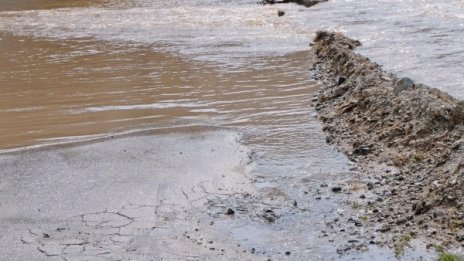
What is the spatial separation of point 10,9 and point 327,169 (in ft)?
68.8

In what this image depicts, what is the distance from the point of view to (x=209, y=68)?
→ 40.3 ft

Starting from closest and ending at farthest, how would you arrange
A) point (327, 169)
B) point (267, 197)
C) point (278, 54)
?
point (267, 197) → point (327, 169) → point (278, 54)

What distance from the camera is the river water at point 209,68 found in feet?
27.9

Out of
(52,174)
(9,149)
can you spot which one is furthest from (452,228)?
(9,149)

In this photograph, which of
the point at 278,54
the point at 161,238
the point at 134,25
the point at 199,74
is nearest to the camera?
the point at 161,238

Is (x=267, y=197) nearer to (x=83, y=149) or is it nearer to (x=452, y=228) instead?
(x=452, y=228)

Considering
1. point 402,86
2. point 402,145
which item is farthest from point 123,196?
point 402,86

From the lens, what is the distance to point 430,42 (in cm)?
1347

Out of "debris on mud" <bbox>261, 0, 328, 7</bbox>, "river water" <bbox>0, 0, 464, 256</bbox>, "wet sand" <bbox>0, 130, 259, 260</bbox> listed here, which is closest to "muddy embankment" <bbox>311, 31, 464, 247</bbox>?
"river water" <bbox>0, 0, 464, 256</bbox>

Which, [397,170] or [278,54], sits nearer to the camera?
[397,170]

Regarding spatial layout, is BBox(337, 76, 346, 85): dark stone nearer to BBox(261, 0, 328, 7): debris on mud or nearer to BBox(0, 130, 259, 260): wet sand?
BBox(0, 130, 259, 260): wet sand

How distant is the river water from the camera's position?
27.9 ft

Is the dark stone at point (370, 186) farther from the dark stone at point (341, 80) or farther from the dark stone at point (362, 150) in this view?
the dark stone at point (341, 80)

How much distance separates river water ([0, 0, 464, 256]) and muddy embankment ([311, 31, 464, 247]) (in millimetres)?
375
